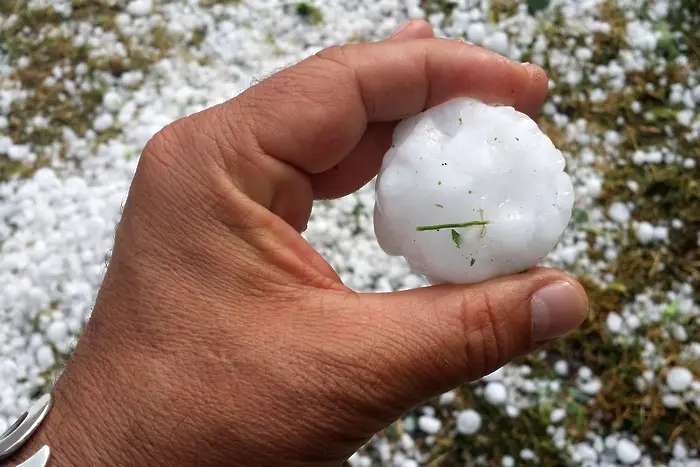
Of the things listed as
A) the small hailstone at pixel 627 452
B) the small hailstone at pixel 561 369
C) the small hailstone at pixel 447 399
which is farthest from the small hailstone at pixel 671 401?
the small hailstone at pixel 447 399

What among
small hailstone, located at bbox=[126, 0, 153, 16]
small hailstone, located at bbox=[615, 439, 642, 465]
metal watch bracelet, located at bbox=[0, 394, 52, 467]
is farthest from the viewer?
small hailstone, located at bbox=[126, 0, 153, 16]

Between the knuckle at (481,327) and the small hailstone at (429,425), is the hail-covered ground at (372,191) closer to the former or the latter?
Answer: the small hailstone at (429,425)

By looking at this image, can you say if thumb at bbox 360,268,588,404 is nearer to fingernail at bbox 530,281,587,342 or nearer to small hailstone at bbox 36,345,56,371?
fingernail at bbox 530,281,587,342

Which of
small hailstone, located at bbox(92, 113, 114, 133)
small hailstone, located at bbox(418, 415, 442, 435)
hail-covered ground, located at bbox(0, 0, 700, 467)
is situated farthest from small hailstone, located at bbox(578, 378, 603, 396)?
small hailstone, located at bbox(92, 113, 114, 133)

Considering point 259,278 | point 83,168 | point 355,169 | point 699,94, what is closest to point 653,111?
point 699,94

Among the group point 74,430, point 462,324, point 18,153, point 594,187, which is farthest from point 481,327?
point 18,153

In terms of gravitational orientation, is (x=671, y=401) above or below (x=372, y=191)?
below

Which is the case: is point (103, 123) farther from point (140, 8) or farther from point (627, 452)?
point (627, 452)
